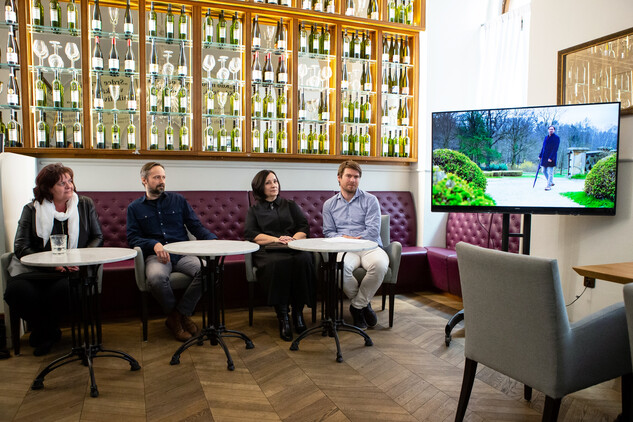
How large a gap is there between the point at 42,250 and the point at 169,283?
0.83 metres

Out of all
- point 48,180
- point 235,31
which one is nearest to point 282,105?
point 235,31

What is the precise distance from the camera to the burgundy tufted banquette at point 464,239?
4113 millimetres

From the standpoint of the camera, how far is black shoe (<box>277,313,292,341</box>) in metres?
3.16

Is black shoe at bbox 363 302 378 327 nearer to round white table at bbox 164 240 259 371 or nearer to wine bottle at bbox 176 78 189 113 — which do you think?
round white table at bbox 164 240 259 371

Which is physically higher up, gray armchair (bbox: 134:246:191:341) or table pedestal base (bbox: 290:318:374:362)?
gray armchair (bbox: 134:246:191:341)

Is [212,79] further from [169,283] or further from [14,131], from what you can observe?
[169,283]

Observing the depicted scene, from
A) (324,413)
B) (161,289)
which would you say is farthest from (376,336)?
(161,289)

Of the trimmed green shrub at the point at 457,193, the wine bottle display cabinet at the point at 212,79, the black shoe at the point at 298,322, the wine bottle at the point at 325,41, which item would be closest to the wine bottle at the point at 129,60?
the wine bottle display cabinet at the point at 212,79

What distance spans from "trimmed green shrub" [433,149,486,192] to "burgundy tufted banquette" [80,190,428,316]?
1.32 m

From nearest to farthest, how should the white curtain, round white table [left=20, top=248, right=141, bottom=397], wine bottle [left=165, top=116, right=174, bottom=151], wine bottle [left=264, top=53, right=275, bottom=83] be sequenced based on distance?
round white table [left=20, top=248, right=141, bottom=397], wine bottle [left=165, top=116, right=174, bottom=151], wine bottle [left=264, top=53, right=275, bottom=83], the white curtain

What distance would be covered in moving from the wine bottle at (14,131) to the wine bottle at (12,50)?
1.39 ft

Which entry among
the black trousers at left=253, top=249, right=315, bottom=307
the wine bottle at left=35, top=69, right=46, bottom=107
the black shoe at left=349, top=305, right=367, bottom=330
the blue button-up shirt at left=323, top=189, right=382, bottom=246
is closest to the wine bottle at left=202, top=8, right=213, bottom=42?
the wine bottle at left=35, top=69, right=46, bottom=107

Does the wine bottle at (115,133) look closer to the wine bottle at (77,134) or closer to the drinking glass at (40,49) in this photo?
the wine bottle at (77,134)

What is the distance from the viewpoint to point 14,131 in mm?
3861
